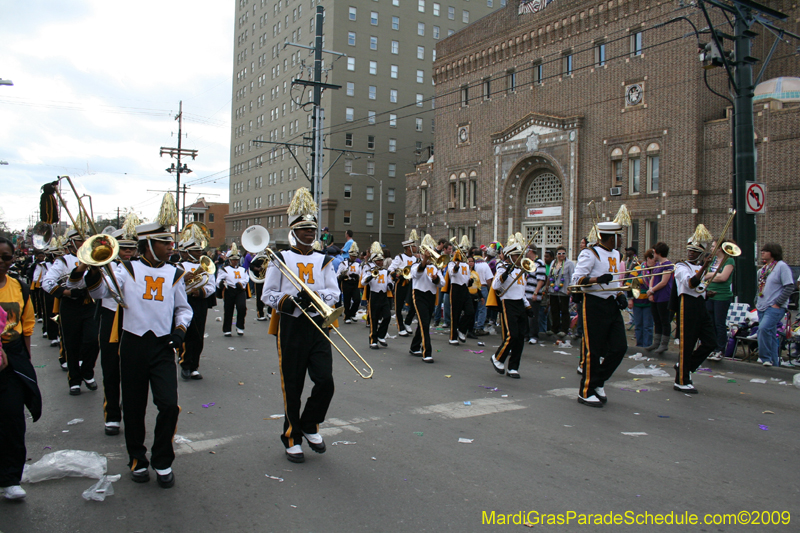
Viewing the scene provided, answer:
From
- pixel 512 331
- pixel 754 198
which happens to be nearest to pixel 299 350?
pixel 512 331

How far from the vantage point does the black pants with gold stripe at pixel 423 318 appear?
10055 millimetres

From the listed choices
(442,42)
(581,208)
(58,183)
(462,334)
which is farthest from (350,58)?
(58,183)

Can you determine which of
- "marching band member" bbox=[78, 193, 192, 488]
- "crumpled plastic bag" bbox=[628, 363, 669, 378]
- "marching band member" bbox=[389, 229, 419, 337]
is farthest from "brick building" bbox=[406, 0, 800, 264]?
"marching band member" bbox=[78, 193, 192, 488]

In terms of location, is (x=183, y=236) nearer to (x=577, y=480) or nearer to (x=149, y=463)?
(x=149, y=463)

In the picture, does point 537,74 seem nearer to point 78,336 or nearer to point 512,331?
point 512,331

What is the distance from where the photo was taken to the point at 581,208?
106 feet

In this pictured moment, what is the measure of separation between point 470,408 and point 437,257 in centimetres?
426

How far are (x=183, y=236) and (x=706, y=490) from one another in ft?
26.4

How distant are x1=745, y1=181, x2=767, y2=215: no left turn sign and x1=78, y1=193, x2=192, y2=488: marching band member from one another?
9.74 m

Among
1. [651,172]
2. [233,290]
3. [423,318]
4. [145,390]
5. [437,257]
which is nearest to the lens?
[145,390]

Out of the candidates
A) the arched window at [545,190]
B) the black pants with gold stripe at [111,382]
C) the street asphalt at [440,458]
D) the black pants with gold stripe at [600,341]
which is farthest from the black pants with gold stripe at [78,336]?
the arched window at [545,190]

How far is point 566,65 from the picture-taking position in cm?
3319

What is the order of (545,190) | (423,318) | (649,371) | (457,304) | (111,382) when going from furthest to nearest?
(545,190) < (457,304) < (423,318) < (649,371) < (111,382)

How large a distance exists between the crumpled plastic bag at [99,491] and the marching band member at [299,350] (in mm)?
Answer: 1352
